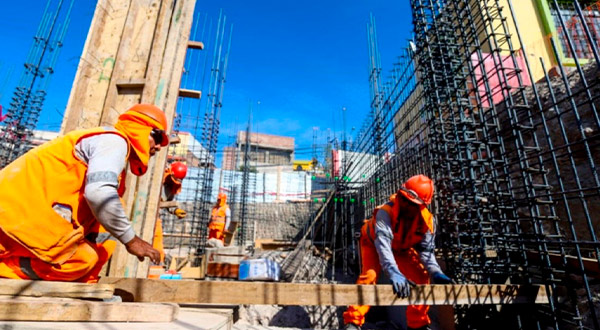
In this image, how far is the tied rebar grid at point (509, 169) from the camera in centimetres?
286

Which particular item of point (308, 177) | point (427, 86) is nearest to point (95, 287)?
point (427, 86)

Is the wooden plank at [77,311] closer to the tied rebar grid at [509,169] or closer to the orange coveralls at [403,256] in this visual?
the orange coveralls at [403,256]

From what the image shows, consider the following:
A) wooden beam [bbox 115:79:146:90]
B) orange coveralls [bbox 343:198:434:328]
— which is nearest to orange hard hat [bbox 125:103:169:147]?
wooden beam [bbox 115:79:146:90]

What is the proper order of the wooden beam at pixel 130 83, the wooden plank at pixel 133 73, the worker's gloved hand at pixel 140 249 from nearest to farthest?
the worker's gloved hand at pixel 140 249 < the wooden plank at pixel 133 73 < the wooden beam at pixel 130 83

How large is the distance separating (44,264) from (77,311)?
40 cm

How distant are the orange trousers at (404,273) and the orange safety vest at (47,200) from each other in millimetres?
2521

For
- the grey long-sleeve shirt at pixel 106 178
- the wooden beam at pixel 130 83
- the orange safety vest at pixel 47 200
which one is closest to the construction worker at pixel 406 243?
the grey long-sleeve shirt at pixel 106 178

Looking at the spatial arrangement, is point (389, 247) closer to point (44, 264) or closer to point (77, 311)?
point (77, 311)

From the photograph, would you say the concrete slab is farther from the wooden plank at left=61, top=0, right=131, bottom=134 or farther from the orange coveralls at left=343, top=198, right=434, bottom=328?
the wooden plank at left=61, top=0, right=131, bottom=134

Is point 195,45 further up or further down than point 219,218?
further up

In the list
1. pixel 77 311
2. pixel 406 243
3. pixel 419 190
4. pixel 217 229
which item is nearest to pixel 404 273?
pixel 406 243

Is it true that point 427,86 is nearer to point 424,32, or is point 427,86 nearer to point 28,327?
point 424,32

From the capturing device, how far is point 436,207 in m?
4.77

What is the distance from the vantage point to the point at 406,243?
3291mm
